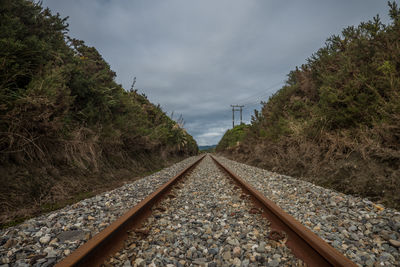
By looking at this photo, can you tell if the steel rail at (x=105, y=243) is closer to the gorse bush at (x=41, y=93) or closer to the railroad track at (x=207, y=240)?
the railroad track at (x=207, y=240)

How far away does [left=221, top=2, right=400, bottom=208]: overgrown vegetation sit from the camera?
3945 millimetres

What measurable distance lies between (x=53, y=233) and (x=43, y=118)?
268 cm

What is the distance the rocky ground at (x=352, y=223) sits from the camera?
1968 millimetres

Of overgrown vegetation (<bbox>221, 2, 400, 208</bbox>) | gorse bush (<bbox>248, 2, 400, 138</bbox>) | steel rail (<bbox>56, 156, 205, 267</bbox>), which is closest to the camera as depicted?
steel rail (<bbox>56, 156, 205, 267</bbox>)

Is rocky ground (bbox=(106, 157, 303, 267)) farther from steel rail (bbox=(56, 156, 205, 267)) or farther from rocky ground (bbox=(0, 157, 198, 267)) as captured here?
rocky ground (bbox=(0, 157, 198, 267))

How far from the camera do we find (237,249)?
6.65 ft

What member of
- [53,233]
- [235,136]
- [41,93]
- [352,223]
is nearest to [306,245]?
[352,223]

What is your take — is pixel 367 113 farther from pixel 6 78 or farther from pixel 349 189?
pixel 6 78

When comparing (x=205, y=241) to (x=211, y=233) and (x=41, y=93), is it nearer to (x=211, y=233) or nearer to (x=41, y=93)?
(x=211, y=233)

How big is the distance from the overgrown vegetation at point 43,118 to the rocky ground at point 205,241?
2.18m

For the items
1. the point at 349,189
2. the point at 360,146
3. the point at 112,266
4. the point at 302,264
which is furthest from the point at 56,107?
the point at 360,146

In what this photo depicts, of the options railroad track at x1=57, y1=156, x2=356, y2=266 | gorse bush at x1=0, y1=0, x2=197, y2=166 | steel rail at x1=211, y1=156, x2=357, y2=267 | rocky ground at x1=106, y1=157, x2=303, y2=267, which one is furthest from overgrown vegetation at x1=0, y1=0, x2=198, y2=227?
steel rail at x1=211, y1=156, x2=357, y2=267

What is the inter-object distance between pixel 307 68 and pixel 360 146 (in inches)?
266

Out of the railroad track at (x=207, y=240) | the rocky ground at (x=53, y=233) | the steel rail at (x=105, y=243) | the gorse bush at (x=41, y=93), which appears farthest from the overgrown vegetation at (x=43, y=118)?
the railroad track at (x=207, y=240)
